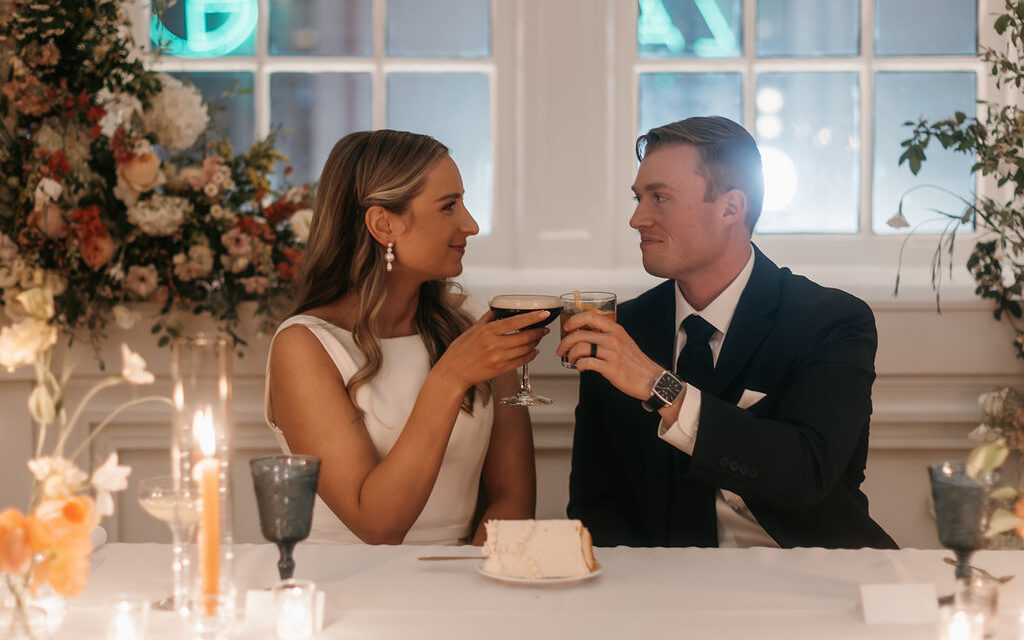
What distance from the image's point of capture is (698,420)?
1811 mm

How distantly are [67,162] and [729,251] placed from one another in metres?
1.42

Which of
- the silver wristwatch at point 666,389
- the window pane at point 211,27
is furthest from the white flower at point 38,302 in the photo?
the window pane at point 211,27

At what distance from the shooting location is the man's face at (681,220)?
7.30ft

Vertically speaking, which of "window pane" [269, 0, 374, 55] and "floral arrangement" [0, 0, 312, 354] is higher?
"window pane" [269, 0, 374, 55]

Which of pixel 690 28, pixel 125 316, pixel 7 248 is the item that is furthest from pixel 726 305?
pixel 7 248

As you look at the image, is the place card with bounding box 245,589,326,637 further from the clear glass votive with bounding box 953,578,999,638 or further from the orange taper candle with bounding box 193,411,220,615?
the clear glass votive with bounding box 953,578,999,638

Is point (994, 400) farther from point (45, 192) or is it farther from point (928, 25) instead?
point (45, 192)

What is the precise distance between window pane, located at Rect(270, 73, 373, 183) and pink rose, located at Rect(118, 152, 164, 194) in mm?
525

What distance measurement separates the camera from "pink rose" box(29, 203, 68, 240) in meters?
2.33

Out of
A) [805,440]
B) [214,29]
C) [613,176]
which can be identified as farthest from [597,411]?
[214,29]

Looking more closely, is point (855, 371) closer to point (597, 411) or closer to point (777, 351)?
point (777, 351)

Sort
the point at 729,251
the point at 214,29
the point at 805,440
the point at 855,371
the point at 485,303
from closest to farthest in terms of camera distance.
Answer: the point at 805,440, the point at 855,371, the point at 729,251, the point at 485,303, the point at 214,29

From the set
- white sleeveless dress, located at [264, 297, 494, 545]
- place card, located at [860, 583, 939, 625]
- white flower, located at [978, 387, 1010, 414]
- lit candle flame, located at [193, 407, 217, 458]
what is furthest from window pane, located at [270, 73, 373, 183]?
place card, located at [860, 583, 939, 625]

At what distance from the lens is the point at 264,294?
252 cm
